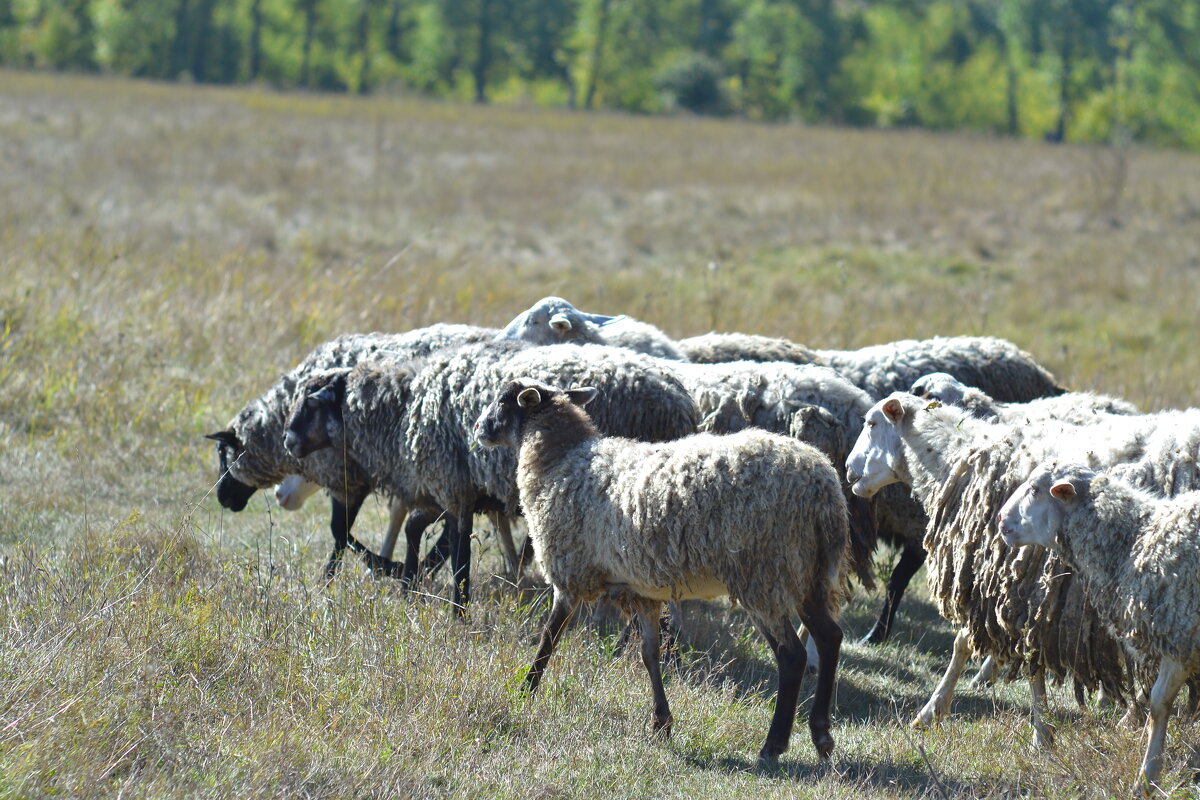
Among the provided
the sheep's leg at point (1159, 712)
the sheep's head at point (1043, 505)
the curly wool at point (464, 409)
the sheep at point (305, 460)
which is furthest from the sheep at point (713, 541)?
the sheep at point (305, 460)

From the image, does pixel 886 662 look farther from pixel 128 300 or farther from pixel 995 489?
pixel 128 300

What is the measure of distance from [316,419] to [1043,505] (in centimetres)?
463

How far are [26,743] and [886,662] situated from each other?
4.81 meters

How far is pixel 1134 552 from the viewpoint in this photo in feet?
17.1

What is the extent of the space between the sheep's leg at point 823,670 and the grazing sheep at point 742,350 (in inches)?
142

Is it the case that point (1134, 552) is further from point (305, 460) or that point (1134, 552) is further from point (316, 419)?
point (305, 460)

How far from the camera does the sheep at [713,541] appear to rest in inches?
218

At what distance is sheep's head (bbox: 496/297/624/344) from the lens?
9.29 meters

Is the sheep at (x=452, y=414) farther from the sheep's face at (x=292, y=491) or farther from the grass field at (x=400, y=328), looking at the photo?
the sheep's face at (x=292, y=491)

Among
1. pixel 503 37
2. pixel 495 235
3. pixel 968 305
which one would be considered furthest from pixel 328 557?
pixel 503 37

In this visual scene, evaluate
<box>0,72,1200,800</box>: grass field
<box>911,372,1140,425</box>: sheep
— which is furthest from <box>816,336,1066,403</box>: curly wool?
<box>0,72,1200,800</box>: grass field

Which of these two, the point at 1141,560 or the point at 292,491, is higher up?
the point at 1141,560

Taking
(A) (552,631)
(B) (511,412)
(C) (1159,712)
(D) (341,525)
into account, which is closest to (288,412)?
(D) (341,525)

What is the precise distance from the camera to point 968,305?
19.0m
